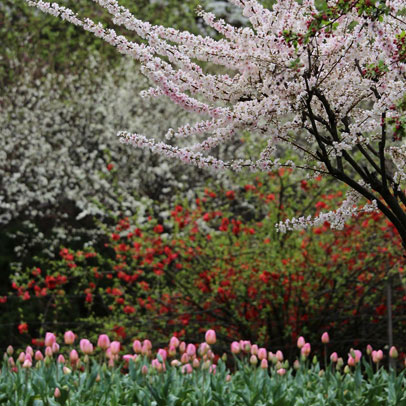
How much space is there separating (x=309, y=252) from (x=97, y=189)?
476 cm

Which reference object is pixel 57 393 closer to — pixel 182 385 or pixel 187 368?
pixel 182 385

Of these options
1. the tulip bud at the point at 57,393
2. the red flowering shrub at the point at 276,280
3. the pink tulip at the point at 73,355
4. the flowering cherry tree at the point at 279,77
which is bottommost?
the tulip bud at the point at 57,393

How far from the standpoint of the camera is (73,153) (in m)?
11.6

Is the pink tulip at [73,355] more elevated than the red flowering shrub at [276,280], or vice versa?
the red flowering shrub at [276,280]

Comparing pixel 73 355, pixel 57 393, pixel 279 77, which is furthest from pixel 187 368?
pixel 279 77

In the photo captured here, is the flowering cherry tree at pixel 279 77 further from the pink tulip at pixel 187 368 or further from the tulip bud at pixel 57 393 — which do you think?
the pink tulip at pixel 187 368

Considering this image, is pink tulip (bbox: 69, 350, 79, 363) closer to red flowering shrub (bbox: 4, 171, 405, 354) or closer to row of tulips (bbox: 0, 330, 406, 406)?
row of tulips (bbox: 0, 330, 406, 406)

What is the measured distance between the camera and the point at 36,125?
11.5 m

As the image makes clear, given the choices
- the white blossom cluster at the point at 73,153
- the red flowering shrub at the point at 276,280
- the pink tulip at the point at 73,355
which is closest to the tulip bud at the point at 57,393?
the pink tulip at the point at 73,355

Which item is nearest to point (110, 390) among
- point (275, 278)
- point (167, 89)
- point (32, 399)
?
point (32, 399)

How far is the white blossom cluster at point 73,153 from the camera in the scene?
10.8m

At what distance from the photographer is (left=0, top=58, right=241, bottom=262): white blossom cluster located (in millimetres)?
10781

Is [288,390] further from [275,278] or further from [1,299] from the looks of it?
[1,299]

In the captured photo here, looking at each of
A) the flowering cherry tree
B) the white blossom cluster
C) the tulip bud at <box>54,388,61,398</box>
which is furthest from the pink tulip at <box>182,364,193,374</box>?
the white blossom cluster
